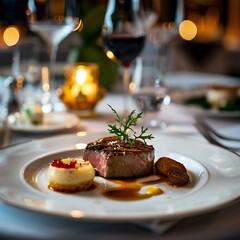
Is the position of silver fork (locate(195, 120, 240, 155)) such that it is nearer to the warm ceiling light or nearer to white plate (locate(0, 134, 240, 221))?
white plate (locate(0, 134, 240, 221))

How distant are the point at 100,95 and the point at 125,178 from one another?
76cm

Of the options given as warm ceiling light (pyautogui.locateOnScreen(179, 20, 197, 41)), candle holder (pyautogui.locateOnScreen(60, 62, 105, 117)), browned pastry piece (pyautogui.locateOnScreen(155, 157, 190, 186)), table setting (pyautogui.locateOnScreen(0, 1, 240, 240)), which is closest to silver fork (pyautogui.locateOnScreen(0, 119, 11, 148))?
table setting (pyautogui.locateOnScreen(0, 1, 240, 240))

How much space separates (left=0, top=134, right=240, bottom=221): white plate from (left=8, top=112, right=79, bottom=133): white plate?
0.15m

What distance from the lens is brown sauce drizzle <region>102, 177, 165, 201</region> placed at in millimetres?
821

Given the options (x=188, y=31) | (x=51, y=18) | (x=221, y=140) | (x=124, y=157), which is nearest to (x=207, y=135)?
(x=221, y=140)

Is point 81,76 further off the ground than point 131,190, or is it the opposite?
point 81,76

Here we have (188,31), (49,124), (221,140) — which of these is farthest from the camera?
(188,31)

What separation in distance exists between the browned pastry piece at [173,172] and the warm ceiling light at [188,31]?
6387 millimetres

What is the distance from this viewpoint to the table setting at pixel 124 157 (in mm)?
687

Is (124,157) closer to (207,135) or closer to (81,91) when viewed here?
(207,135)

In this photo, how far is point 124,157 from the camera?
92cm

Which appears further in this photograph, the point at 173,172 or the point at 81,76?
the point at 81,76

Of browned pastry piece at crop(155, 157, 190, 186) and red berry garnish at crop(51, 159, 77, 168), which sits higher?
red berry garnish at crop(51, 159, 77, 168)

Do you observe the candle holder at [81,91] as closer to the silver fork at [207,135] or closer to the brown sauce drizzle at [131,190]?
the silver fork at [207,135]
